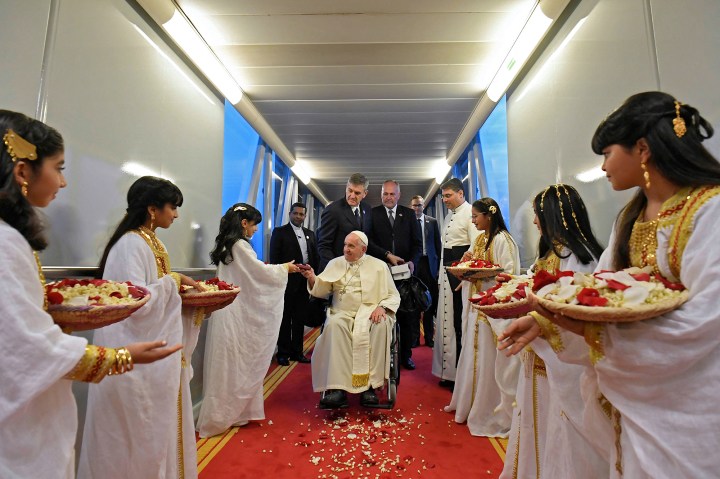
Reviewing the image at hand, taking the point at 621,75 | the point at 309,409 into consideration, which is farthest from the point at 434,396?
the point at 621,75

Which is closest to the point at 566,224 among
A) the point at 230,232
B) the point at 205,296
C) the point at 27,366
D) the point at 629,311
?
the point at 629,311

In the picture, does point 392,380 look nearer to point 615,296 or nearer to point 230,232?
point 230,232

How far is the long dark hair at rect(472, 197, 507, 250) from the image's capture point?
3.40 m

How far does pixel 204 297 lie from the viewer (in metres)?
2.25

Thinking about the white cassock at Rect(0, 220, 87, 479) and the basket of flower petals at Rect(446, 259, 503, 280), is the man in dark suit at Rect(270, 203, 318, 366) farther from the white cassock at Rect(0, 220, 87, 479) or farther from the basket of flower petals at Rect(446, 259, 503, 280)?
the white cassock at Rect(0, 220, 87, 479)

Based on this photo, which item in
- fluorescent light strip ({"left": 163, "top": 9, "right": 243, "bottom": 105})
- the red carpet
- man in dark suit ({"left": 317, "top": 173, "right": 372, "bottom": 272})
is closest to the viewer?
the red carpet

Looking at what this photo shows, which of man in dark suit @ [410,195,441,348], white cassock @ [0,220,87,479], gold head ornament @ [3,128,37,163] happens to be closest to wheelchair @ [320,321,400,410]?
man in dark suit @ [410,195,441,348]

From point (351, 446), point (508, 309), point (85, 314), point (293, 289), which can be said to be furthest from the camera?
point (293, 289)

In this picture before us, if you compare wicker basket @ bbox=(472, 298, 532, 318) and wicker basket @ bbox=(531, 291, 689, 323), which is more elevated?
wicker basket @ bbox=(531, 291, 689, 323)

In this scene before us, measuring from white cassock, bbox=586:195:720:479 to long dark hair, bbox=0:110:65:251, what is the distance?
1.67 meters

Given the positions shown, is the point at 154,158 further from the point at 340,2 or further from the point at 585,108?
the point at 585,108

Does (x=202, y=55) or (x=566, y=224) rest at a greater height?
(x=202, y=55)

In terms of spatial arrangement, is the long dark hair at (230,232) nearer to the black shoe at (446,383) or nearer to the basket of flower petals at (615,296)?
the black shoe at (446,383)

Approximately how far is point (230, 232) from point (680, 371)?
3.08 m
